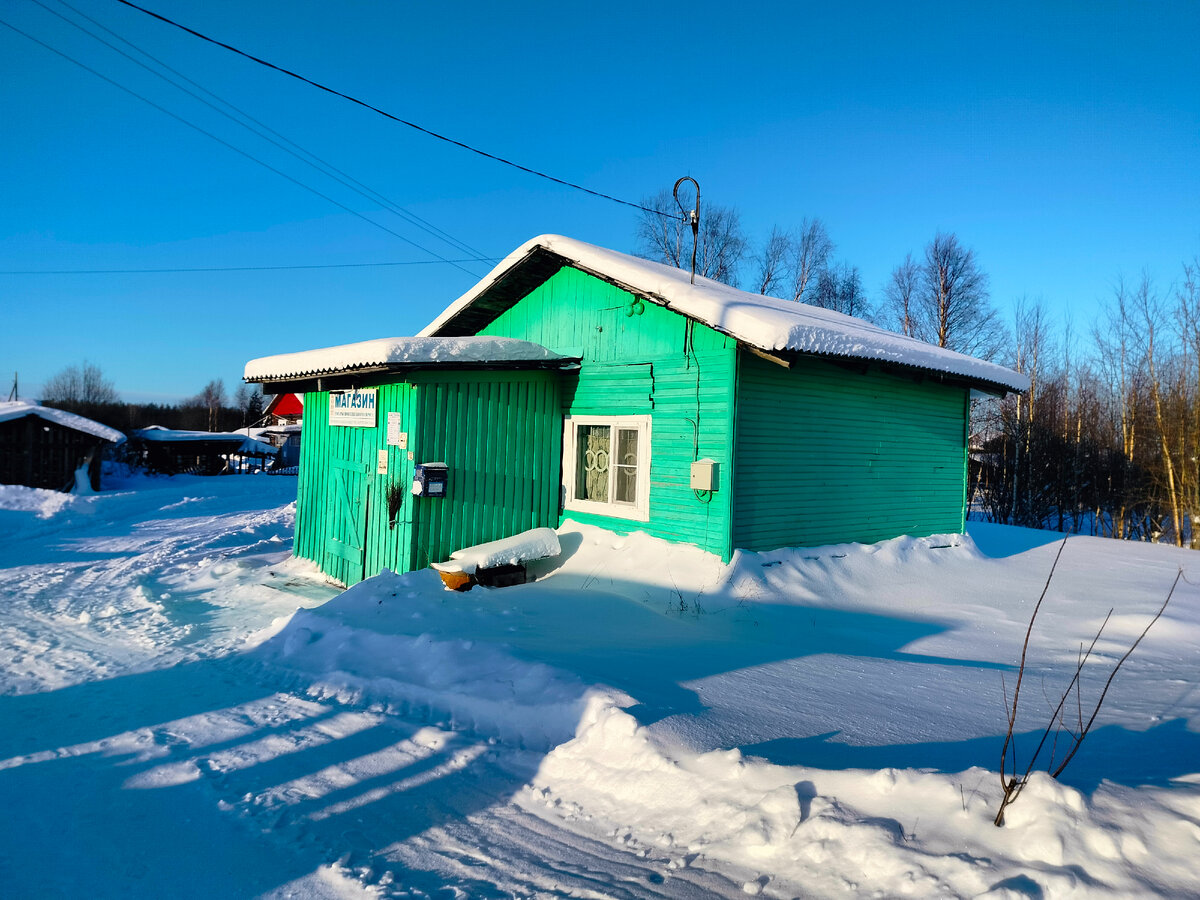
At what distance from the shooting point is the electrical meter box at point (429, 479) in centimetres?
873

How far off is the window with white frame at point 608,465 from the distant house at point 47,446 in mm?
19534

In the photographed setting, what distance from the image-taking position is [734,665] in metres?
5.73

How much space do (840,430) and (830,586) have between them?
2.43m

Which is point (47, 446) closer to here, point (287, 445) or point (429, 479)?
point (287, 445)

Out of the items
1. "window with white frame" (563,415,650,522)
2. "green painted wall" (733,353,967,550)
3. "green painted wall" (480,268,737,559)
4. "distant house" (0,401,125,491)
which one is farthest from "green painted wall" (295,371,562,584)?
"distant house" (0,401,125,491)

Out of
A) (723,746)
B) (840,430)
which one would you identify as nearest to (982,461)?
(840,430)

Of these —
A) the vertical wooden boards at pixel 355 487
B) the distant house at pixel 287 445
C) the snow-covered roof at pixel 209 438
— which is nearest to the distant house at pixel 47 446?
the snow-covered roof at pixel 209 438

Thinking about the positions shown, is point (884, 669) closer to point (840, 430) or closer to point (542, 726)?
point (542, 726)

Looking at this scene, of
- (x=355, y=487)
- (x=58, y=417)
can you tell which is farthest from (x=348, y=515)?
(x=58, y=417)

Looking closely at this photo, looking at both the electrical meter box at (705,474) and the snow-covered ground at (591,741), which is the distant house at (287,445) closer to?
the snow-covered ground at (591,741)

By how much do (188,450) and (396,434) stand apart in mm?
28525

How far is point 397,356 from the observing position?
833 cm

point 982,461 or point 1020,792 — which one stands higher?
point 982,461

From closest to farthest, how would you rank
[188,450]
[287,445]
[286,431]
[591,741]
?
[591,741] → [188,450] → [287,445] → [286,431]
